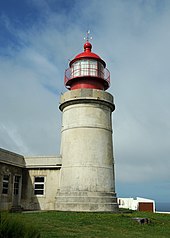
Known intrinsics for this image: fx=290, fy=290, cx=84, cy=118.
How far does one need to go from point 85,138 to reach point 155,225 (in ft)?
22.5

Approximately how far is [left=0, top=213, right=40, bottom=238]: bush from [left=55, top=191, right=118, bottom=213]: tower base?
10.9 m

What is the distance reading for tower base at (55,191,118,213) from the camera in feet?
55.4

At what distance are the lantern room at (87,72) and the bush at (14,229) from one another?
45.7 feet

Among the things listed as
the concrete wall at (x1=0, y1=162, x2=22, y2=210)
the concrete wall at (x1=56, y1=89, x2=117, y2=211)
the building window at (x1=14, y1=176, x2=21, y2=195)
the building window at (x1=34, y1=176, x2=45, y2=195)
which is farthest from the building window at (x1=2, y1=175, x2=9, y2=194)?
the concrete wall at (x1=56, y1=89, x2=117, y2=211)

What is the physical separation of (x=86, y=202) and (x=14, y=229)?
37.0 feet

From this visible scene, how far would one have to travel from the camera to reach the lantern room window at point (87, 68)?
19.4 m

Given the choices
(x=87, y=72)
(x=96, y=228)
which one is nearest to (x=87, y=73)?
(x=87, y=72)

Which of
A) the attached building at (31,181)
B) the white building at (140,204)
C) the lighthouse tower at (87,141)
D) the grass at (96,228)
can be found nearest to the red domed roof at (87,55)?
the lighthouse tower at (87,141)

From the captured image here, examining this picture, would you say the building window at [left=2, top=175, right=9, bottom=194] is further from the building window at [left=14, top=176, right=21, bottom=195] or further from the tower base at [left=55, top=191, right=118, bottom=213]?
the tower base at [left=55, top=191, right=118, bottom=213]

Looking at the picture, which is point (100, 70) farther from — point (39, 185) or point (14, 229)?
point (14, 229)

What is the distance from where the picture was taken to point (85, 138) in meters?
18.2

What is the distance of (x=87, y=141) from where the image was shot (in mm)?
18156

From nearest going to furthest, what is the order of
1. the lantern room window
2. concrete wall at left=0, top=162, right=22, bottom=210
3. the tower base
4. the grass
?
the grass
the tower base
concrete wall at left=0, top=162, right=22, bottom=210
the lantern room window

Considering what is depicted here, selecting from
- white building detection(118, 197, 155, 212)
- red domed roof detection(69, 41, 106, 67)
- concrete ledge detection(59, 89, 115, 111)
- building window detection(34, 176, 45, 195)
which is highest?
red domed roof detection(69, 41, 106, 67)
